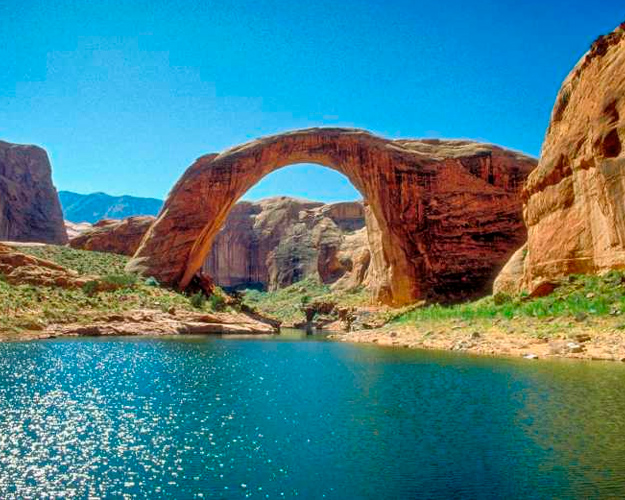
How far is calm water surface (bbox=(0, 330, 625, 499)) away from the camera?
6453mm

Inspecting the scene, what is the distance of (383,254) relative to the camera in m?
42.5

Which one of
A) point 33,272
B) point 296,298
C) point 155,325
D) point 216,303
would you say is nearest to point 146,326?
point 155,325

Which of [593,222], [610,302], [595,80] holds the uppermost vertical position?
[595,80]

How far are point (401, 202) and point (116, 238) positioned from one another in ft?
95.3

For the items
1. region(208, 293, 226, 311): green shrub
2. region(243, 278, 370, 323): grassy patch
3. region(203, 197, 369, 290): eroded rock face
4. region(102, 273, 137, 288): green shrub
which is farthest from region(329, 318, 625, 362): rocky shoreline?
region(203, 197, 369, 290): eroded rock face


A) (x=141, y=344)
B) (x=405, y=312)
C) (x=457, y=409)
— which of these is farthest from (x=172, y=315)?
(x=457, y=409)

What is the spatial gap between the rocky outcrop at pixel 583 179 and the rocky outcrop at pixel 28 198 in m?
61.0

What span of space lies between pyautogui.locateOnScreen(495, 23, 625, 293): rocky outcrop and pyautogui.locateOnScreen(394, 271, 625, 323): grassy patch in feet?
2.39

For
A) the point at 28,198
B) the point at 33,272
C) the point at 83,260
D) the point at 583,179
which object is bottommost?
the point at 33,272

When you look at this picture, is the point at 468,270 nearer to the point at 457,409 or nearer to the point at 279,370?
the point at 279,370

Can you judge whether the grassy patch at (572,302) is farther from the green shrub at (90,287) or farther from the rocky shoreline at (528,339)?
the green shrub at (90,287)

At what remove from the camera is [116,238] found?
51656 millimetres

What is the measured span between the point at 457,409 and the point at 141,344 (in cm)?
1712

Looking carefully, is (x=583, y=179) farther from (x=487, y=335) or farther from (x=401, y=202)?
(x=401, y=202)
